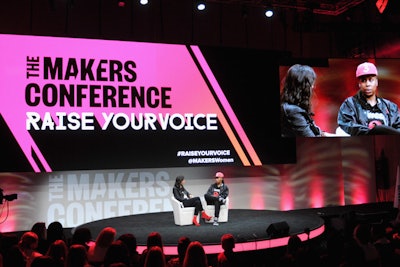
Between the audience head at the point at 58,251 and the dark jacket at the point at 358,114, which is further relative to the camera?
the dark jacket at the point at 358,114

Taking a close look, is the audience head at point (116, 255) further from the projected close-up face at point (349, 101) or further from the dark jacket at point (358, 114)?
the dark jacket at point (358, 114)

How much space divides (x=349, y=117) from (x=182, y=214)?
15.4 ft

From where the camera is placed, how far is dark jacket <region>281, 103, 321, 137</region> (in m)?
9.80

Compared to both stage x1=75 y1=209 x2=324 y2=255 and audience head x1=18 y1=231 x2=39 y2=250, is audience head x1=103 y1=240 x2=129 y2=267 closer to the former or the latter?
audience head x1=18 y1=231 x2=39 y2=250

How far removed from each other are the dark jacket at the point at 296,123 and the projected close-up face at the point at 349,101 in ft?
0.07

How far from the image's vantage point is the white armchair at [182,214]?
25.1 ft

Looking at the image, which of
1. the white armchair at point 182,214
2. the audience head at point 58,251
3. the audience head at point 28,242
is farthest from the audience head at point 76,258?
the white armchair at point 182,214

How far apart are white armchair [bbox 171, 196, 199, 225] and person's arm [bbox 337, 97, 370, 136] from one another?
4335mm

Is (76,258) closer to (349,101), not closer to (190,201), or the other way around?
(190,201)

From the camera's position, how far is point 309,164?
11.1 meters

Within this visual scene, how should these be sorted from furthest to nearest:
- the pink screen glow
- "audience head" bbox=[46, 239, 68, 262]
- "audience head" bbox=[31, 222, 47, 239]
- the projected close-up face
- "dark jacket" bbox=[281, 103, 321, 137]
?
the projected close-up face, "dark jacket" bbox=[281, 103, 321, 137], the pink screen glow, "audience head" bbox=[31, 222, 47, 239], "audience head" bbox=[46, 239, 68, 262]

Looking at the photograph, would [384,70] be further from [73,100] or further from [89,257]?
[89,257]

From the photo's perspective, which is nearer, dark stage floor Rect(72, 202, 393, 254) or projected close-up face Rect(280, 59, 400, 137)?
dark stage floor Rect(72, 202, 393, 254)

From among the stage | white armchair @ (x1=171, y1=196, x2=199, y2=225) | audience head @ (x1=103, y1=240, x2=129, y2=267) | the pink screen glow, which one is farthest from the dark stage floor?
audience head @ (x1=103, y1=240, x2=129, y2=267)
